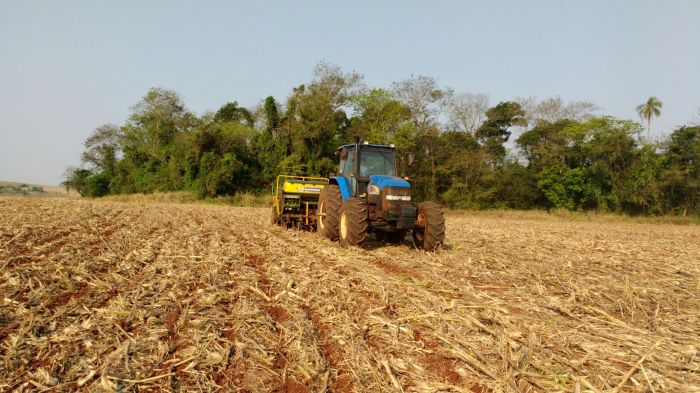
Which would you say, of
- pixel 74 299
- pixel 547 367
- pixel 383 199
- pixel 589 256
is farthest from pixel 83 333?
pixel 589 256

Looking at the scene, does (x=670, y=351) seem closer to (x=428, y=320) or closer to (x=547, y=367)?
(x=547, y=367)

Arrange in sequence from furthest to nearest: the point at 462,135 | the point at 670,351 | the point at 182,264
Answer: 1. the point at 462,135
2. the point at 182,264
3. the point at 670,351

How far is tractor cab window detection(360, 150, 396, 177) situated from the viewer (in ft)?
29.5

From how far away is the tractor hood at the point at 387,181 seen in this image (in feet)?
26.7

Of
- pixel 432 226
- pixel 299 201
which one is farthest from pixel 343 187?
pixel 299 201

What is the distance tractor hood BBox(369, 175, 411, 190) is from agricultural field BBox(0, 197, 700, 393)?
63.8 inches

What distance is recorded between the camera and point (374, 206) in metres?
8.38

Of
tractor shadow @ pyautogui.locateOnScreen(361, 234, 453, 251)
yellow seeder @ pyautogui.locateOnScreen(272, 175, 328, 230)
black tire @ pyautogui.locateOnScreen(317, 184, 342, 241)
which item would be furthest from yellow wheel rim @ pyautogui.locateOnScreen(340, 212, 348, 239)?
yellow seeder @ pyautogui.locateOnScreen(272, 175, 328, 230)

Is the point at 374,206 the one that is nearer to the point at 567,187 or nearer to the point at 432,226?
the point at 432,226

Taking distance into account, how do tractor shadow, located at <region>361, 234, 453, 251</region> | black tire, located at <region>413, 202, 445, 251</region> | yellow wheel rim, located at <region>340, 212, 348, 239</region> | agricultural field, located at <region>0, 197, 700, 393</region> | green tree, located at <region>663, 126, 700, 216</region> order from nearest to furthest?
agricultural field, located at <region>0, 197, 700, 393</region> < black tire, located at <region>413, 202, 445, 251</region> < yellow wheel rim, located at <region>340, 212, 348, 239</region> < tractor shadow, located at <region>361, 234, 453, 251</region> < green tree, located at <region>663, 126, 700, 216</region>

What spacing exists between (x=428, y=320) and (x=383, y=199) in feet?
13.8

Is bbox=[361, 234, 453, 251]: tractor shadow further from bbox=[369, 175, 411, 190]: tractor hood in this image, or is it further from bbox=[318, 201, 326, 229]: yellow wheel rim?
bbox=[369, 175, 411, 190]: tractor hood

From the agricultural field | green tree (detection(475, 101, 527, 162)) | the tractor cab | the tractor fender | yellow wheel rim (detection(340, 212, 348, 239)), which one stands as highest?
green tree (detection(475, 101, 527, 162))

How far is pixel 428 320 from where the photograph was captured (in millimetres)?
4027
